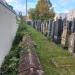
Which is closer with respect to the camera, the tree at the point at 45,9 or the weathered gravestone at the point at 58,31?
the weathered gravestone at the point at 58,31

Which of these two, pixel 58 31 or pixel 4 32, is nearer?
pixel 4 32

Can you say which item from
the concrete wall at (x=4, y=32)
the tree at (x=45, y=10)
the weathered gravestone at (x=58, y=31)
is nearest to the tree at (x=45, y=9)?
the tree at (x=45, y=10)

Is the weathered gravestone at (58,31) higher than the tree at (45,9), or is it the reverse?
the tree at (45,9)

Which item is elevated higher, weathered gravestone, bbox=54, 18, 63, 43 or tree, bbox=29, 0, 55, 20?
tree, bbox=29, 0, 55, 20

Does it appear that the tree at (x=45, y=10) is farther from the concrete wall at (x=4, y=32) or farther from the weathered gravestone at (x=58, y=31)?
the concrete wall at (x=4, y=32)

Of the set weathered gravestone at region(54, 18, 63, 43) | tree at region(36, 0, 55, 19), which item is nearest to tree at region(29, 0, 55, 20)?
tree at region(36, 0, 55, 19)

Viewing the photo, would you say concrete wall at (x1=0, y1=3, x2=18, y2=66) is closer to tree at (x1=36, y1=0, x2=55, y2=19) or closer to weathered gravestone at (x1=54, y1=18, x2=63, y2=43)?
weathered gravestone at (x1=54, y1=18, x2=63, y2=43)

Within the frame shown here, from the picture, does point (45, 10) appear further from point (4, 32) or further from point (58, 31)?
point (4, 32)

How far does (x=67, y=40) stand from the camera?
14117 mm

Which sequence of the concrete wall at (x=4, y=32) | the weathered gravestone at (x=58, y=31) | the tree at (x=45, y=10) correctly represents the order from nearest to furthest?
the concrete wall at (x=4, y=32) < the weathered gravestone at (x=58, y=31) < the tree at (x=45, y=10)

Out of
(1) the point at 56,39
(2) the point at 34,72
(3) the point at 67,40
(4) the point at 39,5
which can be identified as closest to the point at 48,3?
(4) the point at 39,5

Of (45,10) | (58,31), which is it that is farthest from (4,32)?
(45,10)

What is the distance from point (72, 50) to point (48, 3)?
1673 inches

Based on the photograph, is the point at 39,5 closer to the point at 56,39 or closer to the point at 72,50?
the point at 56,39
